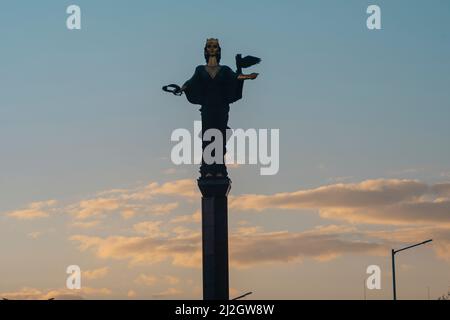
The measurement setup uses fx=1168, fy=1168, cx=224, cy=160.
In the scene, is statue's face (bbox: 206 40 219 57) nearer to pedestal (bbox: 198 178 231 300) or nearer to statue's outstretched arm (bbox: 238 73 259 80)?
statue's outstretched arm (bbox: 238 73 259 80)

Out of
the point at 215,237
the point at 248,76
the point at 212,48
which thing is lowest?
the point at 215,237

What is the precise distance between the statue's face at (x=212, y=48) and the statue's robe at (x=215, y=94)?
1.08m

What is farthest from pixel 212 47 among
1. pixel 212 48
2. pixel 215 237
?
pixel 215 237

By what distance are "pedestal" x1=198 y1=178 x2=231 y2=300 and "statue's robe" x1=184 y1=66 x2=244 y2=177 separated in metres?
1.11

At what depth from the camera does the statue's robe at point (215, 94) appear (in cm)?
8188

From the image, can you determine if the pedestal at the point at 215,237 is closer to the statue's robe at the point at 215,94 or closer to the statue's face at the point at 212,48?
the statue's robe at the point at 215,94

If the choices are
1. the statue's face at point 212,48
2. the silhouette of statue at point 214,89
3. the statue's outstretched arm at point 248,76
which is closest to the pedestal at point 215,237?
the silhouette of statue at point 214,89

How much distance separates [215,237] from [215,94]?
397 inches

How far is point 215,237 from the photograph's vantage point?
264 feet

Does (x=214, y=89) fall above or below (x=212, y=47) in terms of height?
below

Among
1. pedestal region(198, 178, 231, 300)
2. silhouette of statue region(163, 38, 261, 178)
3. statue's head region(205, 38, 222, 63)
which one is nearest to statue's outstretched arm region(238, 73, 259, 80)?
silhouette of statue region(163, 38, 261, 178)

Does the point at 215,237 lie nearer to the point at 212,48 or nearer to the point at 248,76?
the point at 248,76

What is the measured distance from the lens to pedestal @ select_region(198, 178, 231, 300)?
7981cm
